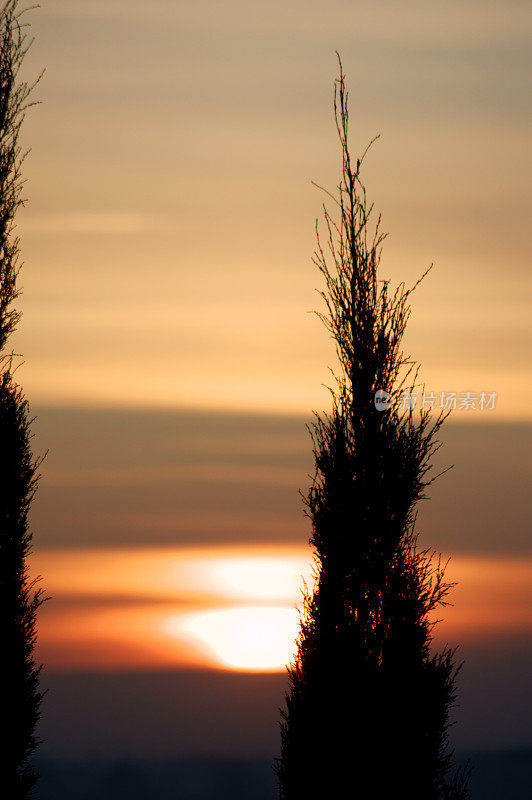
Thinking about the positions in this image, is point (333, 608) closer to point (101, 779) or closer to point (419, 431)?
point (419, 431)

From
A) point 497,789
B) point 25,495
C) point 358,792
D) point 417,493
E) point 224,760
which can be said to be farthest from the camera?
point 224,760

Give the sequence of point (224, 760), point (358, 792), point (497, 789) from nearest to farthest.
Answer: point (358, 792) < point (497, 789) < point (224, 760)

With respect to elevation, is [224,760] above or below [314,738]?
below

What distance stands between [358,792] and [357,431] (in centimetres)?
586

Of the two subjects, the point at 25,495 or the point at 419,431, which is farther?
the point at 25,495

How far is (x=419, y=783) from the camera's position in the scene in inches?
618

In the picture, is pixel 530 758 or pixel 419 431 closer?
pixel 419 431

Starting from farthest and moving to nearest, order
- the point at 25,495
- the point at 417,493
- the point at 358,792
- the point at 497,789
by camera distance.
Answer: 1. the point at 497,789
2. the point at 25,495
3. the point at 417,493
4. the point at 358,792

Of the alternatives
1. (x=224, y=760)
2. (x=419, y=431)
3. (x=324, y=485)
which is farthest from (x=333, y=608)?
(x=224, y=760)

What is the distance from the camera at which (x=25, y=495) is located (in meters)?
17.9

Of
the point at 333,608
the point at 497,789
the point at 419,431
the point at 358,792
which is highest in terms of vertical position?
the point at 419,431

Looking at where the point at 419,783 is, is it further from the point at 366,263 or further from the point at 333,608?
the point at 366,263

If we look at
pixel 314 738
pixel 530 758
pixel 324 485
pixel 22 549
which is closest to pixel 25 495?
pixel 22 549

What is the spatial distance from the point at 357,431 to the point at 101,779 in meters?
107
